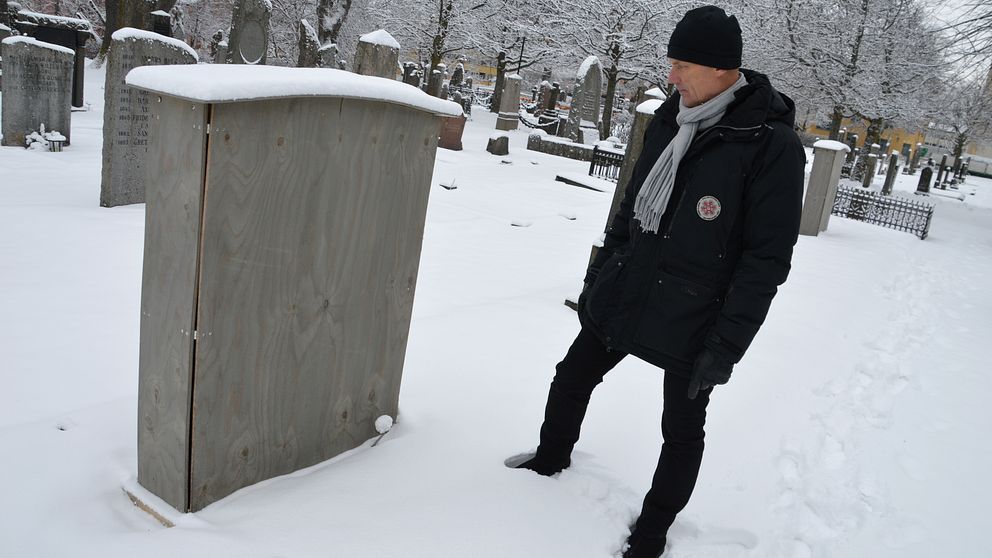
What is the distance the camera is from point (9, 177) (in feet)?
26.2

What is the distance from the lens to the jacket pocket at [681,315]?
95.3 inches

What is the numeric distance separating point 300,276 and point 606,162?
15233mm

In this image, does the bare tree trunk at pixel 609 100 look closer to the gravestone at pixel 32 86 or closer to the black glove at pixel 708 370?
the gravestone at pixel 32 86

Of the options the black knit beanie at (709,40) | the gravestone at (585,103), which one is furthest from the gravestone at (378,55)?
the gravestone at (585,103)

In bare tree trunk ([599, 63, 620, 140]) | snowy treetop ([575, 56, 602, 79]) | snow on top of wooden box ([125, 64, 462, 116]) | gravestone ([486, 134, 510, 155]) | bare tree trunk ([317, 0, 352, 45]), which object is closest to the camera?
snow on top of wooden box ([125, 64, 462, 116])

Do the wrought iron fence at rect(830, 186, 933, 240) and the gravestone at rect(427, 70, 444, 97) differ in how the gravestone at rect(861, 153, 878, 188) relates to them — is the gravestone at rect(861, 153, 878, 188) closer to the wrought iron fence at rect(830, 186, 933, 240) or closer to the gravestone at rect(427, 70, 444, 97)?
the wrought iron fence at rect(830, 186, 933, 240)

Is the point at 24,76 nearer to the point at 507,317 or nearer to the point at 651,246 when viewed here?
the point at 507,317

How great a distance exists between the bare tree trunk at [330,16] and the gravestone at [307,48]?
178 inches

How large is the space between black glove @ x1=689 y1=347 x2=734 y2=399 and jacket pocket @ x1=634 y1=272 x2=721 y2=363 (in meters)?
0.05

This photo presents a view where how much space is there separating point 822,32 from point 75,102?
903 inches

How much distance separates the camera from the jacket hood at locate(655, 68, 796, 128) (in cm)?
234

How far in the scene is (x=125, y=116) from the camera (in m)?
7.27

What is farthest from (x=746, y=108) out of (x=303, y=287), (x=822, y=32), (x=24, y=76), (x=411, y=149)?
(x=822, y=32)

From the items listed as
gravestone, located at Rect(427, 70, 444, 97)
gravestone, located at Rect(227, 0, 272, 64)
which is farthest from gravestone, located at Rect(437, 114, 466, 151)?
gravestone, located at Rect(427, 70, 444, 97)
